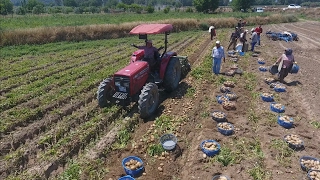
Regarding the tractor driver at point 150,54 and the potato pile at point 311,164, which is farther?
the tractor driver at point 150,54

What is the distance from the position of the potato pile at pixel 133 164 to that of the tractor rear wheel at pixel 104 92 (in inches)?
107

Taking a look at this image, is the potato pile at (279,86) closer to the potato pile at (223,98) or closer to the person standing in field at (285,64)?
the person standing in field at (285,64)

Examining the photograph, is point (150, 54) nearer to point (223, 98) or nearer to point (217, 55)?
point (223, 98)

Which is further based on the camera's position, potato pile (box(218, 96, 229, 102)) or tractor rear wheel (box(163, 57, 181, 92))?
tractor rear wheel (box(163, 57, 181, 92))

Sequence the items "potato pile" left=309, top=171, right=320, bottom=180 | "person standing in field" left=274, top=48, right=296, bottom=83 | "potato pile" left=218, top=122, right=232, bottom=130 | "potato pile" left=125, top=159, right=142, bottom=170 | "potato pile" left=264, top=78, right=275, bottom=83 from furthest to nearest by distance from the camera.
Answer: "potato pile" left=264, top=78, right=275, bottom=83 → "person standing in field" left=274, top=48, right=296, bottom=83 → "potato pile" left=218, top=122, right=232, bottom=130 → "potato pile" left=125, top=159, right=142, bottom=170 → "potato pile" left=309, top=171, right=320, bottom=180

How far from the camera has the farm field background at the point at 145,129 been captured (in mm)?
5395

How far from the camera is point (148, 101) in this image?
23.6ft

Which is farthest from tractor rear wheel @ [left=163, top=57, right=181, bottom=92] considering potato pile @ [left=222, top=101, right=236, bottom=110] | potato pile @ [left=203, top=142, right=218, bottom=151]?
potato pile @ [left=203, top=142, right=218, bottom=151]

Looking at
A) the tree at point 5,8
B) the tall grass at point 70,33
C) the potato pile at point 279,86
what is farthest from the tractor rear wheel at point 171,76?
the tree at point 5,8

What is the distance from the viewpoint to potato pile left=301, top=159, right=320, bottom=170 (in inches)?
208

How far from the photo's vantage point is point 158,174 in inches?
206

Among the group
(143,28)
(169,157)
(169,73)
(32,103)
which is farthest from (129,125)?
(32,103)

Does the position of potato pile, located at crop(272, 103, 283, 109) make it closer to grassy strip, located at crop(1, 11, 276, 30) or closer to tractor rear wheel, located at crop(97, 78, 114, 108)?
tractor rear wheel, located at crop(97, 78, 114, 108)

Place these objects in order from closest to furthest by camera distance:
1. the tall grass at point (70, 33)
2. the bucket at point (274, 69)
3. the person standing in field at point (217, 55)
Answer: the person standing in field at point (217, 55) → the bucket at point (274, 69) → the tall grass at point (70, 33)
